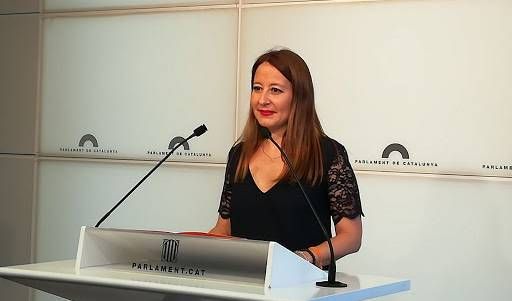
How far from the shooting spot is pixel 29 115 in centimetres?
449

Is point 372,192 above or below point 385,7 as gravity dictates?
below

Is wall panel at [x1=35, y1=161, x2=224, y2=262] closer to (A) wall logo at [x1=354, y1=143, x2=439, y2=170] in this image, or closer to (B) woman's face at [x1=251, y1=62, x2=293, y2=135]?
(A) wall logo at [x1=354, y1=143, x2=439, y2=170]

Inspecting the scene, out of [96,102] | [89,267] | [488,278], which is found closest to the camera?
[89,267]

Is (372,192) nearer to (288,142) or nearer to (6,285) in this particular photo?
(288,142)

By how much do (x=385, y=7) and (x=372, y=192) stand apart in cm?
Result: 83

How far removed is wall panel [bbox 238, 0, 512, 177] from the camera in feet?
11.4

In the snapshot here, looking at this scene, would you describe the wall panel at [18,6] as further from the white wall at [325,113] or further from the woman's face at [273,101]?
the woman's face at [273,101]

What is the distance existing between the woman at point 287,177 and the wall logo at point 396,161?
0.87 metres

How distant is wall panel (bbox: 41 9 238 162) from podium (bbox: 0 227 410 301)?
190cm

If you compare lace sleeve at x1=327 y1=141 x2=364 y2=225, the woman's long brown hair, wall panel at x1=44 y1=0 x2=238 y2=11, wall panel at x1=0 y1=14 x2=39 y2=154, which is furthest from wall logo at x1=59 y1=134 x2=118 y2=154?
lace sleeve at x1=327 y1=141 x2=364 y2=225

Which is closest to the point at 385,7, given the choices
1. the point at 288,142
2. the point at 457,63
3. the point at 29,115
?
the point at 457,63

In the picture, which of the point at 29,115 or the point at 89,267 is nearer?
the point at 89,267

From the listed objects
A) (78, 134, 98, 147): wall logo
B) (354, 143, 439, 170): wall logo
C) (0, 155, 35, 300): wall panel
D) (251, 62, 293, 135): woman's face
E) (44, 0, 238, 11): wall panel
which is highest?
(44, 0, 238, 11): wall panel

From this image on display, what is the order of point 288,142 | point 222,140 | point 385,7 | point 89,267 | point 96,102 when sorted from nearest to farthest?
point 89,267 < point 288,142 < point 385,7 < point 222,140 < point 96,102
